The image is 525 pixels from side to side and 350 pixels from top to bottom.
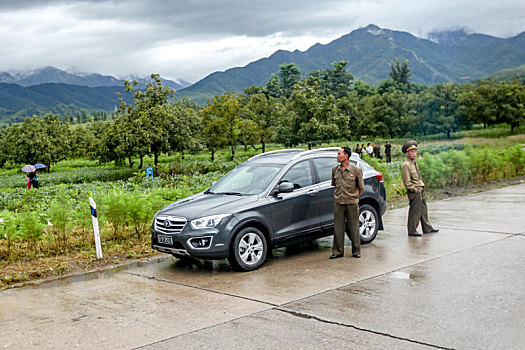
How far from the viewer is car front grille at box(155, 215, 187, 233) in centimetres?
798

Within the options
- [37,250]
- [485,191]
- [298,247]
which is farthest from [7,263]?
[485,191]

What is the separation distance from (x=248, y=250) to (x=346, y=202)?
69.9 inches

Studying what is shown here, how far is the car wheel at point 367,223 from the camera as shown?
955 cm

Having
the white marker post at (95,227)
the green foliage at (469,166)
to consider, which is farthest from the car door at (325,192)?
the green foliage at (469,166)

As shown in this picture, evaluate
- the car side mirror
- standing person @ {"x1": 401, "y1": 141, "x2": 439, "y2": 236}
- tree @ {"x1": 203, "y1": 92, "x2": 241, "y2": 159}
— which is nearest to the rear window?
the car side mirror

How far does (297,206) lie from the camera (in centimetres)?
866

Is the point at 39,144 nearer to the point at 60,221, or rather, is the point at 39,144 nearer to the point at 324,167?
the point at 60,221

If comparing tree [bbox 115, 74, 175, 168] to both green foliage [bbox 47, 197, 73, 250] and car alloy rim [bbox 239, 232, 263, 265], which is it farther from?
car alloy rim [bbox 239, 232, 263, 265]

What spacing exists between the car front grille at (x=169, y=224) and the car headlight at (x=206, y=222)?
196 mm

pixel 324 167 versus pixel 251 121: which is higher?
pixel 251 121

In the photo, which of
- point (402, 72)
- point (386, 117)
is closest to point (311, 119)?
point (386, 117)

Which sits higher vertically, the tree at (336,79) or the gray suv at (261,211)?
the tree at (336,79)

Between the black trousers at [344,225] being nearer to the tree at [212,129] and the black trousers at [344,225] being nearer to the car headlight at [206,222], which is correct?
the car headlight at [206,222]

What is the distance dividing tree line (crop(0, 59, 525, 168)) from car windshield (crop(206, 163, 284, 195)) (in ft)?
106
